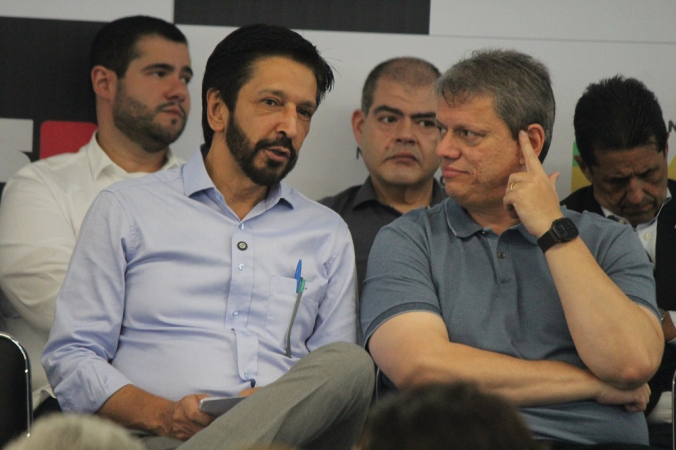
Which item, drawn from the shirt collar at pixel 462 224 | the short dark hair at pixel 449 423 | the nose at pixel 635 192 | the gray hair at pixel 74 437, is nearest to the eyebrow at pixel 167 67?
the shirt collar at pixel 462 224

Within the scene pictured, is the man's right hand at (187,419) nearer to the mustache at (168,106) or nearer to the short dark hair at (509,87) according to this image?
the short dark hair at (509,87)

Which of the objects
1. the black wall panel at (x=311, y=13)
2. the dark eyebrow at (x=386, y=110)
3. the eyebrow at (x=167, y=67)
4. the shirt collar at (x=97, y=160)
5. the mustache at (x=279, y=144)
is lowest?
the shirt collar at (x=97, y=160)

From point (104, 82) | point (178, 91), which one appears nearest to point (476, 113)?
point (178, 91)

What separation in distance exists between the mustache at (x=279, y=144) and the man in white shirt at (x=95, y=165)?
807 millimetres

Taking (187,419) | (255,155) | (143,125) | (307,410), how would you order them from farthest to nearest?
(143,125)
(255,155)
(187,419)
(307,410)

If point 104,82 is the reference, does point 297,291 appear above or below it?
below

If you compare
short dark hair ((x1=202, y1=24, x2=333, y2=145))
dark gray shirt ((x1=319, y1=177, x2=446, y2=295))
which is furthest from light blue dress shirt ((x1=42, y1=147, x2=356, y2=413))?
dark gray shirt ((x1=319, y1=177, x2=446, y2=295))

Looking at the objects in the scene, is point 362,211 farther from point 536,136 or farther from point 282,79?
point 536,136

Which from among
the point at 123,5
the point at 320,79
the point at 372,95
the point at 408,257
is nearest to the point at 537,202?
the point at 408,257

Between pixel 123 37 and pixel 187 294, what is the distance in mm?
1431

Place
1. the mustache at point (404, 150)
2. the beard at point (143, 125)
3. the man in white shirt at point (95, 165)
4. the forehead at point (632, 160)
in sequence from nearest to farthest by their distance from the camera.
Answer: the man in white shirt at point (95, 165), the forehead at point (632, 160), the beard at point (143, 125), the mustache at point (404, 150)

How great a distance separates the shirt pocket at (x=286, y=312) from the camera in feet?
7.30

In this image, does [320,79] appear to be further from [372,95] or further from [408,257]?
[372,95]

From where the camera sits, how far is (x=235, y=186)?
236 centimetres
